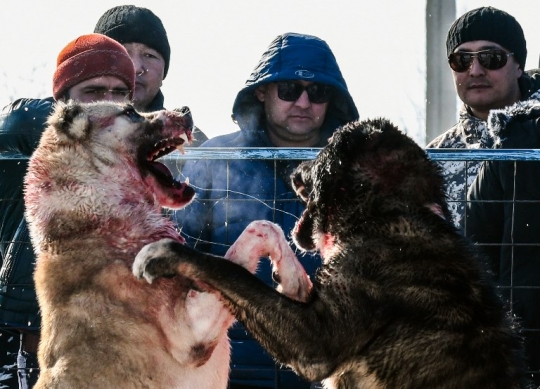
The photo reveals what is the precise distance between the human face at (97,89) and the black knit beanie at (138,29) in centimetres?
83

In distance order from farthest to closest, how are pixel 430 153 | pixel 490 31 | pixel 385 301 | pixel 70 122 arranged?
pixel 490 31 → pixel 430 153 → pixel 70 122 → pixel 385 301

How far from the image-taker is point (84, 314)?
Result: 12.9 feet

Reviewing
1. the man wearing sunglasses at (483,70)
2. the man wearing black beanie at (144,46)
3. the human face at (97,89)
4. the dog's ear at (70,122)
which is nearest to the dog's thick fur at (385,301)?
the dog's ear at (70,122)

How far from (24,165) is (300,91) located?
1678 mm

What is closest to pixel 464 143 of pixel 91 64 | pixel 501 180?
pixel 501 180

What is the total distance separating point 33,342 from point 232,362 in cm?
103

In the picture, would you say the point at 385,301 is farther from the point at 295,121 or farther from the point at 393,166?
the point at 295,121

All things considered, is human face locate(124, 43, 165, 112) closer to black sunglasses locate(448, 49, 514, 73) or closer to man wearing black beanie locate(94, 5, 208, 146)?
man wearing black beanie locate(94, 5, 208, 146)

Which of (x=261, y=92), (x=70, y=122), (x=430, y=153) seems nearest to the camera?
(x=70, y=122)

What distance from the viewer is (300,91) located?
234 inches

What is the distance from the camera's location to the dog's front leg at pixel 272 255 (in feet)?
13.5

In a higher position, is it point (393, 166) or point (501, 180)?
point (393, 166)

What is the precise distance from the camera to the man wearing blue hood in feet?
16.6

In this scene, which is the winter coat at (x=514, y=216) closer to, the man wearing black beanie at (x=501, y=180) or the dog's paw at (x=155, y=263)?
the man wearing black beanie at (x=501, y=180)
